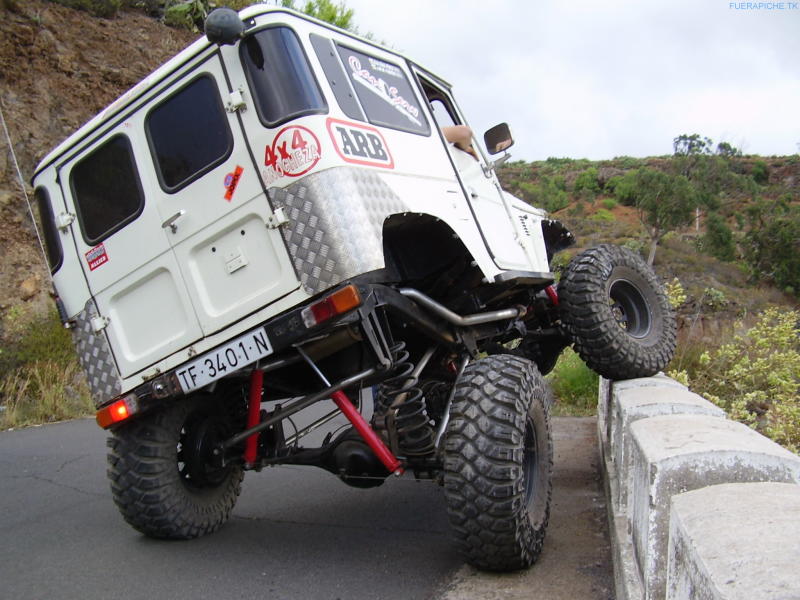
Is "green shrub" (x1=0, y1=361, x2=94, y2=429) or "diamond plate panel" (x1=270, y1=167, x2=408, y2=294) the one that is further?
"green shrub" (x1=0, y1=361, x2=94, y2=429)

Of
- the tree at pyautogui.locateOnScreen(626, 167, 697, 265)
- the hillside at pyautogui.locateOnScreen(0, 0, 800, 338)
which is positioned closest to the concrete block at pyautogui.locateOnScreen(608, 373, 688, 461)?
the hillside at pyautogui.locateOnScreen(0, 0, 800, 338)

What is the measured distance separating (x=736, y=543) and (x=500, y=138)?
4.52 meters

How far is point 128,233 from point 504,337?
3.10m

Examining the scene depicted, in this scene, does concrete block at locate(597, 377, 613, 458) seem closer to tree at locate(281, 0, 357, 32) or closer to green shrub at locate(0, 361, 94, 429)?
green shrub at locate(0, 361, 94, 429)

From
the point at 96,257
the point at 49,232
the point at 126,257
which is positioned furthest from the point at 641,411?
the point at 49,232

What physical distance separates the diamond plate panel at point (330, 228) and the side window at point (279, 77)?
0.38 metres

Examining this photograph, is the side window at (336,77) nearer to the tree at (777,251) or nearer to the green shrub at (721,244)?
the tree at (777,251)

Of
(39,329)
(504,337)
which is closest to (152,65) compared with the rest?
(39,329)

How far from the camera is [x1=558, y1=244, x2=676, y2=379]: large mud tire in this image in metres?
5.59

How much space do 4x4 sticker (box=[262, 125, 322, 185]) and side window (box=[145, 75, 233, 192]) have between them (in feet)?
1.04

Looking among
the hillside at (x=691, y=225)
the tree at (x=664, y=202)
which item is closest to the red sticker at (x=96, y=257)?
the hillside at (x=691, y=225)

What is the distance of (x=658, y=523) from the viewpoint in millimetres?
2314

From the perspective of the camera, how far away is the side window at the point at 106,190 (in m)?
4.37

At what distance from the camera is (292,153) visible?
12.1ft
